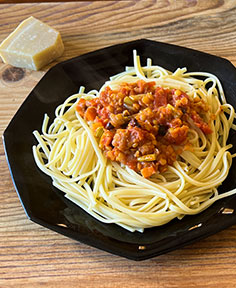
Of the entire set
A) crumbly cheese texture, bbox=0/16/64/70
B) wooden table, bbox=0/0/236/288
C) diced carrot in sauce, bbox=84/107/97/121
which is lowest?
wooden table, bbox=0/0/236/288

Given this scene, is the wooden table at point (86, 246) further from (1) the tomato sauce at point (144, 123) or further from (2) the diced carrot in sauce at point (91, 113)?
(2) the diced carrot in sauce at point (91, 113)

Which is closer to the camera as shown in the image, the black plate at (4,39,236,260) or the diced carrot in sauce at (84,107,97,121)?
the black plate at (4,39,236,260)

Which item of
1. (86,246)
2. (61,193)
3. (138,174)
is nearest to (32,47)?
(61,193)

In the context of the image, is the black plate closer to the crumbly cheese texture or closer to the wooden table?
the wooden table

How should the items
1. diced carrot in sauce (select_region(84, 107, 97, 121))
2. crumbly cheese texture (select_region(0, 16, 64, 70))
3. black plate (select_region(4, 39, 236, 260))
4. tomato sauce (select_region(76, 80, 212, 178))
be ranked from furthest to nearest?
crumbly cheese texture (select_region(0, 16, 64, 70))
diced carrot in sauce (select_region(84, 107, 97, 121))
tomato sauce (select_region(76, 80, 212, 178))
black plate (select_region(4, 39, 236, 260))

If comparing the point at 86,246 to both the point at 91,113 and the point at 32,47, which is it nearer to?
the point at 91,113

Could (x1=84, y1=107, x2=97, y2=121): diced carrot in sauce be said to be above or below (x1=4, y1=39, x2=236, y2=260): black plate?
above

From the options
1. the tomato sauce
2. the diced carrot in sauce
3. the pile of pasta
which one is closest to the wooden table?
the pile of pasta

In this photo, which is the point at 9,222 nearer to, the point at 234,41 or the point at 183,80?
the point at 183,80
